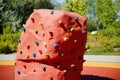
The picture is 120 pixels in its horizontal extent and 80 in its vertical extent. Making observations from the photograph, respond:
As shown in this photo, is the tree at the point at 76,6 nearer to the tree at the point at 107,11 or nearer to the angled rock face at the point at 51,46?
the tree at the point at 107,11

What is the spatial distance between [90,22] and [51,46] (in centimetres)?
5515

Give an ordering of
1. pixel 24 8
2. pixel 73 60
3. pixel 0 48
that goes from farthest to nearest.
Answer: pixel 24 8, pixel 0 48, pixel 73 60

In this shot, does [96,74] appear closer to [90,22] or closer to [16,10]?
[16,10]

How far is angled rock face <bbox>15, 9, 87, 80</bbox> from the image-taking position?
1105cm

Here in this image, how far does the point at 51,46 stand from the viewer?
11.0 meters

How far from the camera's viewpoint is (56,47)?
36.0ft

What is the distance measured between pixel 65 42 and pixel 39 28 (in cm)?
96

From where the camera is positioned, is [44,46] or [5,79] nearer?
[44,46]

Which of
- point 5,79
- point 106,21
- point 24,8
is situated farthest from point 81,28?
point 24,8

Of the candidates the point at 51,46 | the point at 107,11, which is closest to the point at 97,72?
the point at 51,46

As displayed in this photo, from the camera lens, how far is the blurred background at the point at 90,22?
104 ft

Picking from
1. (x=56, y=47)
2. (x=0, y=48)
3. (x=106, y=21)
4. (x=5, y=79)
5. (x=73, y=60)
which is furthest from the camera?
(x=106, y=21)

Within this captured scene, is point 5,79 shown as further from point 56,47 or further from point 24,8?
point 24,8

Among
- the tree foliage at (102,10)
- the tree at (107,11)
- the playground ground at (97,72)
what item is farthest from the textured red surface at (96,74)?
the tree at (107,11)
